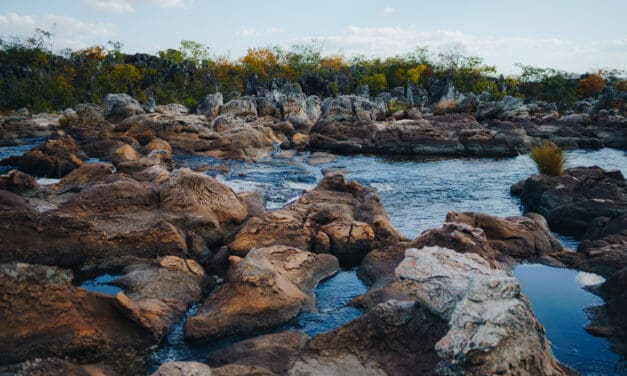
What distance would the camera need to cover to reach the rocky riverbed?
5.61m

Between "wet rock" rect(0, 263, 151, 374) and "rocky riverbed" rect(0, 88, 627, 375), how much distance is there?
2 centimetres

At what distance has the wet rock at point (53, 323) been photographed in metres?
5.95

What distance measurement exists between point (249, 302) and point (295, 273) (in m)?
1.90

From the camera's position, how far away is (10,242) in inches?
364

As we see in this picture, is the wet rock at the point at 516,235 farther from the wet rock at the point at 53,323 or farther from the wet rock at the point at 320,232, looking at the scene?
the wet rock at the point at 53,323

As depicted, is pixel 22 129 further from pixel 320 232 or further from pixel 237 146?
pixel 320 232

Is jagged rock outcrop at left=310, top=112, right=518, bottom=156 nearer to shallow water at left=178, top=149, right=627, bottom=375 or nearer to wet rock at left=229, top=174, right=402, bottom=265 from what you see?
shallow water at left=178, top=149, right=627, bottom=375

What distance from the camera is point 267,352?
241 inches

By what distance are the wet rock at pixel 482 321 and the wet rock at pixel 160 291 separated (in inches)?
140

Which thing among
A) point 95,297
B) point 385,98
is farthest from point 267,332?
point 385,98

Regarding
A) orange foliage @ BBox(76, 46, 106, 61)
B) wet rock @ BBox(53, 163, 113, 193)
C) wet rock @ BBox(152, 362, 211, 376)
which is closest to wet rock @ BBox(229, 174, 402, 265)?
wet rock @ BBox(152, 362, 211, 376)

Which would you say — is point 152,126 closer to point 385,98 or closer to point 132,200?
point 132,200

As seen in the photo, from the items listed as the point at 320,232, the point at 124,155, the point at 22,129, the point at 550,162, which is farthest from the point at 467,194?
the point at 22,129

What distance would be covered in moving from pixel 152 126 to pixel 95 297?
21265 millimetres
